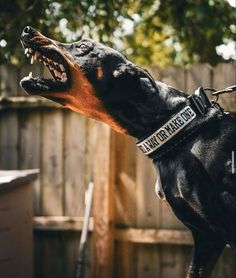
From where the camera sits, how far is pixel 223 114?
10.0ft

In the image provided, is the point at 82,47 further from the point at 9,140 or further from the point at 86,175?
the point at 9,140

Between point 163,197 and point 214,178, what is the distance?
12.4 inches

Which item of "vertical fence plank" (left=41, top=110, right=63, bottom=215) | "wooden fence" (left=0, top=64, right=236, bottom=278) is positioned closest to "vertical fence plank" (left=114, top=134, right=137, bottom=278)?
"wooden fence" (left=0, top=64, right=236, bottom=278)

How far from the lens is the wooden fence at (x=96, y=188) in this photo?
4.93 m

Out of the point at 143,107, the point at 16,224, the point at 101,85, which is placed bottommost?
the point at 16,224

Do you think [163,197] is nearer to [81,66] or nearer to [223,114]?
[223,114]

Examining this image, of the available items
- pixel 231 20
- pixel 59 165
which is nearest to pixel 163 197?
pixel 59 165

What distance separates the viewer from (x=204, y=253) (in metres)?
3.16

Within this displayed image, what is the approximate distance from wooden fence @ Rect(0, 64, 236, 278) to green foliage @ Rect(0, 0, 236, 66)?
0.84m

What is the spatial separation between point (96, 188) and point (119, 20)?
7.84 ft

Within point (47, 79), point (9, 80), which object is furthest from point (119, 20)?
point (47, 79)

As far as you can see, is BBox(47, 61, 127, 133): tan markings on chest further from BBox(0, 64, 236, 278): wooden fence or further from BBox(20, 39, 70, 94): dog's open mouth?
BBox(0, 64, 236, 278): wooden fence

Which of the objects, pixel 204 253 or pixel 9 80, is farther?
pixel 9 80

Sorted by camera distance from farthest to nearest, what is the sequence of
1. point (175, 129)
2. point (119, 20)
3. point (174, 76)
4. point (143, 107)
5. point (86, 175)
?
point (119, 20), point (86, 175), point (174, 76), point (143, 107), point (175, 129)
